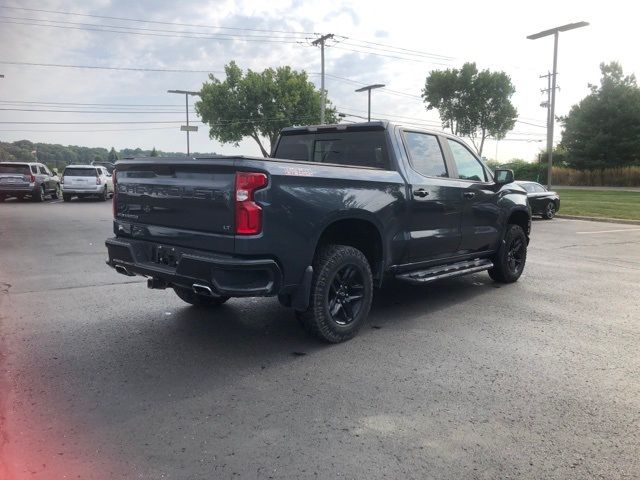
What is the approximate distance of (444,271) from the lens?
5.59 meters

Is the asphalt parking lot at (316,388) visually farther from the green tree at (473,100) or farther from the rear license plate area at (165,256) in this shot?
A: the green tree at (473,100)

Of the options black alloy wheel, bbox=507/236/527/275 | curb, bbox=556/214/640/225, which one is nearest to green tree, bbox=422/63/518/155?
curb, bbox=556/214/640/225

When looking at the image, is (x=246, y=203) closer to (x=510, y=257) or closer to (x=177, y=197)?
(x=177, y=197)

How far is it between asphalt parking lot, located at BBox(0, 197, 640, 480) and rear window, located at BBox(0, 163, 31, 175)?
17.7m

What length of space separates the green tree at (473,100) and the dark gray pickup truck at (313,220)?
4939cm

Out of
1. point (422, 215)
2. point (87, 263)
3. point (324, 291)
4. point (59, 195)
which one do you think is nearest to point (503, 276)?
point (422, 215)

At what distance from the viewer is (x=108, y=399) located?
3406mm

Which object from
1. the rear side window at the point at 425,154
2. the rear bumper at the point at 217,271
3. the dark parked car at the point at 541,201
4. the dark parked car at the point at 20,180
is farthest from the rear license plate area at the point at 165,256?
the dark parked car at the point at 20,180

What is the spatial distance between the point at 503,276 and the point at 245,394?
465 cm

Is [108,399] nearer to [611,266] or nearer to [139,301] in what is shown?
[139,301]

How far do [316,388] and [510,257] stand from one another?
4.46 meters

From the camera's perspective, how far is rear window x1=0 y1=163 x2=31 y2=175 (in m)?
21.7

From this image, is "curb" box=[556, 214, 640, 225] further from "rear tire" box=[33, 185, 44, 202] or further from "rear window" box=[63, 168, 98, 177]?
"rear tire" box=[33, 185, 44, 202]

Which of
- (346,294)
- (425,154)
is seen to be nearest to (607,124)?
(425,154)
